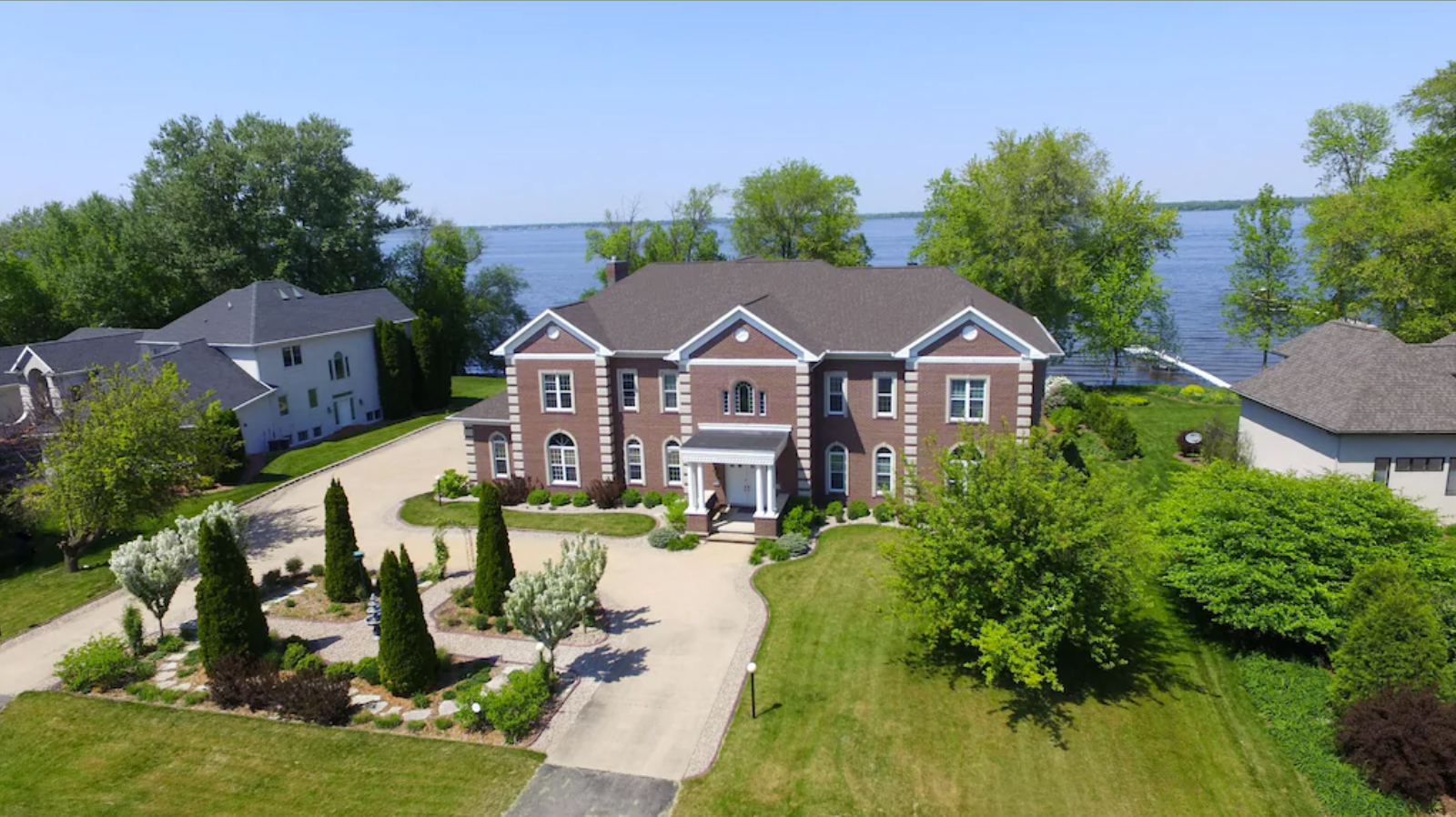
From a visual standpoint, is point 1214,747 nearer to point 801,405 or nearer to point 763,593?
point 763,593

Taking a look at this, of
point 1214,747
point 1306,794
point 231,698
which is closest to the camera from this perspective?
point 1306,794

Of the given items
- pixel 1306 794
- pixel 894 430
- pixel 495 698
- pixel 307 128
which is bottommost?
pixel 1306 794

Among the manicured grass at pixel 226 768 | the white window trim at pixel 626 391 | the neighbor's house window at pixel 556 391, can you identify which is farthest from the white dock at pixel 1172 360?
the manicured grass at pixel 226 768

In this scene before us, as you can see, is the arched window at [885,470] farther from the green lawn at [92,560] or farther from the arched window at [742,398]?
the green lawn at [92,560]

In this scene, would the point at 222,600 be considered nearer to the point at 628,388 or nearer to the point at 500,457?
the point at 500,457

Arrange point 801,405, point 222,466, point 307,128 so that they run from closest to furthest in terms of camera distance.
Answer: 1. point 801,405
2. point 222,466
3. point 307,128

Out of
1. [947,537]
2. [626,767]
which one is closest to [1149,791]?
[947,537]

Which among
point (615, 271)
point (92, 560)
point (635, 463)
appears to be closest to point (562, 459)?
point (635, 463)

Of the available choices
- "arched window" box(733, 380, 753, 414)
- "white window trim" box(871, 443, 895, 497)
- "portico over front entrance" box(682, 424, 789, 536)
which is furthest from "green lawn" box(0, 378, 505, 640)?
"white window trim" box(871, 443, 895, 497)
